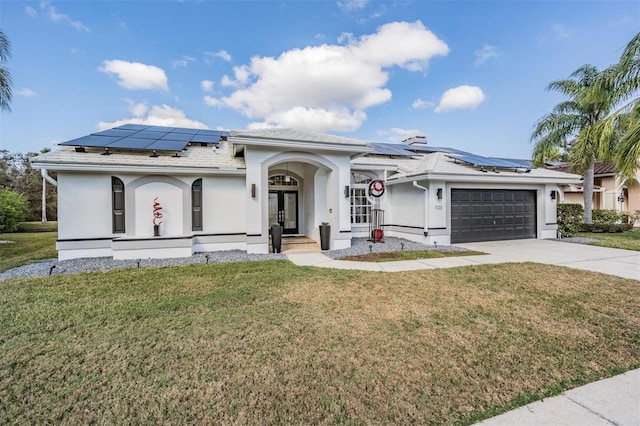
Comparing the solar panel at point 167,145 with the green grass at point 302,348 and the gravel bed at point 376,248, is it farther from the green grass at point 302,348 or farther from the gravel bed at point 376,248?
the gravel bed at point 376,248

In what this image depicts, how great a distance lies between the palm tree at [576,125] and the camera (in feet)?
49.2

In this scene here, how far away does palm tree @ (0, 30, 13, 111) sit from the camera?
1137 centimetres

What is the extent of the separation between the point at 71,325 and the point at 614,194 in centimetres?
3051

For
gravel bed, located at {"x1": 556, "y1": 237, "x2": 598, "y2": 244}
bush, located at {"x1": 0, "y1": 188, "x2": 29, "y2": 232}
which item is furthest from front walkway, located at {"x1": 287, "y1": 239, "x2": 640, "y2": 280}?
bush, located at {"x1": 0, "y1": 188, "x2": 29, "y2": 232}

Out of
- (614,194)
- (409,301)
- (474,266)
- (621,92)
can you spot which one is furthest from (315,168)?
(614,194)

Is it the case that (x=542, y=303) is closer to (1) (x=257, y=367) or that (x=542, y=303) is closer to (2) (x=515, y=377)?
(2) (x=515, y=377)

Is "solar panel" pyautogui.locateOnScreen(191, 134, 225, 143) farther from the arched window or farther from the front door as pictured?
the front door

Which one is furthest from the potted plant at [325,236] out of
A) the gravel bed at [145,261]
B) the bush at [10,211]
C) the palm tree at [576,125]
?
the bush at [10,211]

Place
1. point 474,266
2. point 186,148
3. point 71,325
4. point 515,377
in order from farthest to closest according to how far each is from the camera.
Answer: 1. point 186,148
2. point 474,266
3. point 71,325
4. point 515,377

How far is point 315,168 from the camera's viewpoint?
12078 mm

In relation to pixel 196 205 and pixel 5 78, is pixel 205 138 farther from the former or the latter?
pixel 5 78

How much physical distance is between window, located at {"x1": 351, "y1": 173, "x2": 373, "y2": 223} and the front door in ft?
9.37

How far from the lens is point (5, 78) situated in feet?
38.2

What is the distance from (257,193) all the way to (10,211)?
20684 mm
